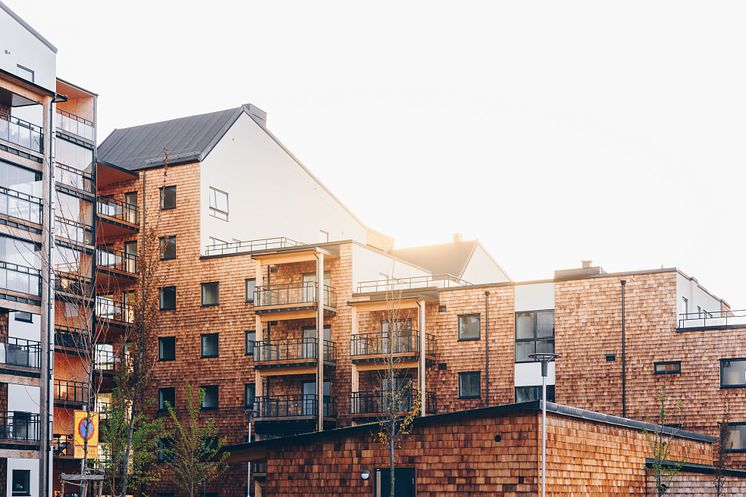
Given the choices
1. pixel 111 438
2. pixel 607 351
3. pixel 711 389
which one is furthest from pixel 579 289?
pixel 111 438

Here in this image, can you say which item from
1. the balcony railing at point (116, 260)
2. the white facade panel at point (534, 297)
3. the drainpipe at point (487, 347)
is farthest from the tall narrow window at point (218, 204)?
the white facade panel at point (534, 297)

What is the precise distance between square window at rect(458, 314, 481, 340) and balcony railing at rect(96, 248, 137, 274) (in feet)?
52.4

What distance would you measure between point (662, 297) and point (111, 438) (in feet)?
76.5

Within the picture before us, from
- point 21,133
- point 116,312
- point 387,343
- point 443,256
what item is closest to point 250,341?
point 116,312

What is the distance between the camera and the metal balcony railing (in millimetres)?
54656

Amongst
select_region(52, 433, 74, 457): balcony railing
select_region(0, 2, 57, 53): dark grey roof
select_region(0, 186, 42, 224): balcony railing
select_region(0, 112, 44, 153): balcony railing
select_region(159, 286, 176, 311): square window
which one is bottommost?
select_region(52, 433, 74, 457): balcony railing

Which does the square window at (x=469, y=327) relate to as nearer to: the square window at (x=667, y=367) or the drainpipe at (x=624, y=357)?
the drainpipe at (x=624, y=357)

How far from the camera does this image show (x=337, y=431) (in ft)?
112

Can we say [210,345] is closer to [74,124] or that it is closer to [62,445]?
[62,445]

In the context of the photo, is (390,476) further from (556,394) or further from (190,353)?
(190,353)

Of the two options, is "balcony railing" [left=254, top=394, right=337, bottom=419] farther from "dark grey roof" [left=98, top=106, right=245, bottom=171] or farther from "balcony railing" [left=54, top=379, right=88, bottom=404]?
"dark grey roof" [left=98, top=106, right=245, bottom=171]

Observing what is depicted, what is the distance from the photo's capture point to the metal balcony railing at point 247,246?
179ft

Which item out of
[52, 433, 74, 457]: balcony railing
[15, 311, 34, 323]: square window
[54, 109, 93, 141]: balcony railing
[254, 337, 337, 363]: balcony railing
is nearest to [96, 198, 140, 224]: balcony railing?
[54, 109, 93, 141]: balcony railing

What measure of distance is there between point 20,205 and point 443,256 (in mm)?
33080
